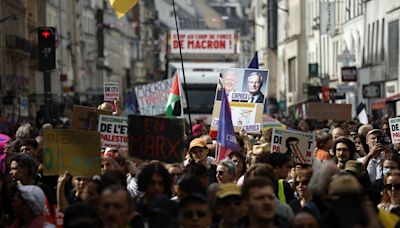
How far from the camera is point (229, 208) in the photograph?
10.3m

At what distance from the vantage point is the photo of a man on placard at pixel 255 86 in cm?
2166

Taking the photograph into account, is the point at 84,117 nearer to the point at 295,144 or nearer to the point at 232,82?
the point at 295,144

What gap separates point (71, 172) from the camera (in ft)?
43.1

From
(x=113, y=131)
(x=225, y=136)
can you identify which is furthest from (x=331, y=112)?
(x=113, y=131)

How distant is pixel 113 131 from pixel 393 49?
118ft

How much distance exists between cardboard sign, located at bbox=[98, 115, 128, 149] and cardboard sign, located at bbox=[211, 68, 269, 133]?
4807 mm

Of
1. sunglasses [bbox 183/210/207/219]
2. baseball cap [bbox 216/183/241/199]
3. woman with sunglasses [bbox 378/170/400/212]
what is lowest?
woman with sunglasses [bbox 378/170/400/212]

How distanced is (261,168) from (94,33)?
11500cm

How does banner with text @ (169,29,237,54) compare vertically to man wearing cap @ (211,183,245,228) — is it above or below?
above

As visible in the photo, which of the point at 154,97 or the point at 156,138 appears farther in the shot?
the point at 154,97

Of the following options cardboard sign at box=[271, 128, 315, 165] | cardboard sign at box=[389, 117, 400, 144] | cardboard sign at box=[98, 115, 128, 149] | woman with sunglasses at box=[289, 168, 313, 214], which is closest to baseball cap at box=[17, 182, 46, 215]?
woman with sunglasses at box=[289, 168, 313, 214]

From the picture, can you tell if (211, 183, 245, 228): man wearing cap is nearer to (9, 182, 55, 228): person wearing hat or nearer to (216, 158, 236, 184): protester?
(9, 182, 55, 228): person wearing hat

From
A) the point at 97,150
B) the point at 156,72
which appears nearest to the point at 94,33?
the point at 156,72

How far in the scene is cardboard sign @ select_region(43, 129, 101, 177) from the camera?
13219 mm
